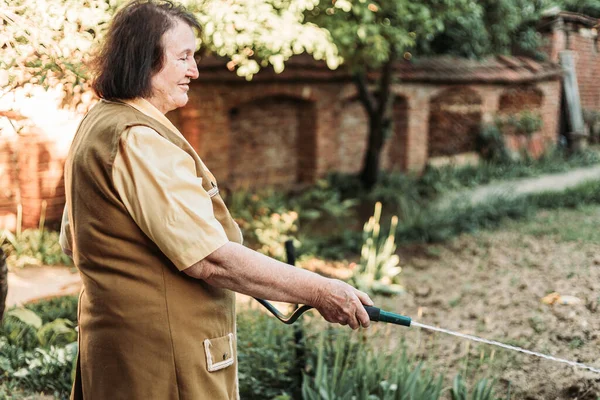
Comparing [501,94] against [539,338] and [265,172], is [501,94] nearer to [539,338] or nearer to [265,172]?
[265,172]

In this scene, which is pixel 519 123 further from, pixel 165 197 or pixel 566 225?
pixel 165 197

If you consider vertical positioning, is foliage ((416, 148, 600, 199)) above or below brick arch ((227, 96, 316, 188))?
below

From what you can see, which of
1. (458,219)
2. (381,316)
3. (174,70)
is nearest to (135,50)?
(174,70)

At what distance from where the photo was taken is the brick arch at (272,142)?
8945 millimetres

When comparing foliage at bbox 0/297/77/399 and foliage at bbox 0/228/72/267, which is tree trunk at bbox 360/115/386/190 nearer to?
foliage at bbox 0/228/72/267

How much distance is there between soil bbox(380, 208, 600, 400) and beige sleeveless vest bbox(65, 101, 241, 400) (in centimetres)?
201

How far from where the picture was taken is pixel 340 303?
197cm

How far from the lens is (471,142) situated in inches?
508

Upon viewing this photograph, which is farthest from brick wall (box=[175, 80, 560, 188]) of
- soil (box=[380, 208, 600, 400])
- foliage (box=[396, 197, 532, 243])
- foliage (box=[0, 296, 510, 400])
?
foliage (box=[0, 296, 510, 400])

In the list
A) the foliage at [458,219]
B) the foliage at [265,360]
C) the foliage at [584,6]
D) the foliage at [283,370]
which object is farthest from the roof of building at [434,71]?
the foliage at [283,370]


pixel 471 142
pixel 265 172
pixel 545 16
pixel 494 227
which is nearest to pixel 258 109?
pixel 265 172

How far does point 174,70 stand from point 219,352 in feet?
2.68

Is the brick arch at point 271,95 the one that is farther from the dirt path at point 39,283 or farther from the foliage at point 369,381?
the foliage at point 369,381

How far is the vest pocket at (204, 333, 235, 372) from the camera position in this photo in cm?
192
